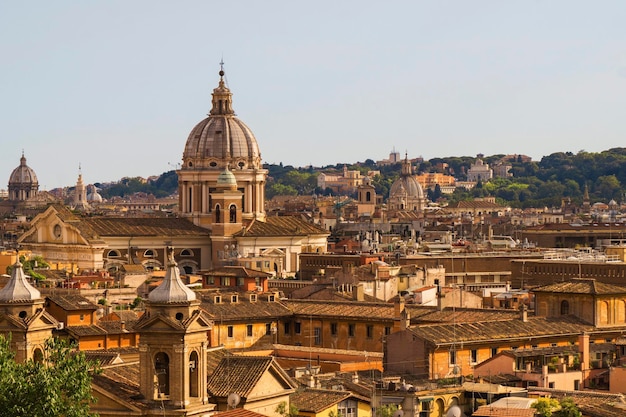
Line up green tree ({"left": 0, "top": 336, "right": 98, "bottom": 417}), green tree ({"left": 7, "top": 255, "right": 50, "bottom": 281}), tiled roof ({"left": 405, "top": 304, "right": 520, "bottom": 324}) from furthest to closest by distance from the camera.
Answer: green tree ({"left": 7, "top": 255, "right": 50, "bottom": 281})
tiled roof ({"left": 405, "top": 304, "right": 520, "bottom": 324})
green tree ({"left": 0, "top": 336, "right": 98, "bottom": 417})

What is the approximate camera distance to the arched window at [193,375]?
90.5ft

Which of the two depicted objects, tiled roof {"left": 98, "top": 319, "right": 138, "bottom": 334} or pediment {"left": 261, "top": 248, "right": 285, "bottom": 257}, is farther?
pediment {"left": 261, "top": 248, "right": 285, "bottom": 257}

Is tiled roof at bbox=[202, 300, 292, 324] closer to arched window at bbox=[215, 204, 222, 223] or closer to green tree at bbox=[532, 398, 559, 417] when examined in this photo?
green tree at bbox=[532, 398, 559, 417]

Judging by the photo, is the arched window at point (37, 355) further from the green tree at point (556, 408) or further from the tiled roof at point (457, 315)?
the tiled roof at point (457, 315)

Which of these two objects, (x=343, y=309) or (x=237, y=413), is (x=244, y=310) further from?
(x=237, y=413)

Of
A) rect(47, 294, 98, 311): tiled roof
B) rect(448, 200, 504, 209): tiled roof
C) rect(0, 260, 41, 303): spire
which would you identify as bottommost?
rect(47, 294, 98, 311): tiled roof

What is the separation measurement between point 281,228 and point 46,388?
61.3m

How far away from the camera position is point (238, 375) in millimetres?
29047

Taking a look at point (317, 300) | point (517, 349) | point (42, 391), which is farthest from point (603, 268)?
point (42, 391)

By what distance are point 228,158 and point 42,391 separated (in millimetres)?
64661

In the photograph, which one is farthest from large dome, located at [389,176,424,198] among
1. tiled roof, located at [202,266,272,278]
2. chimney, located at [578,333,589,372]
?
chimney, located at [578,333,589,372]

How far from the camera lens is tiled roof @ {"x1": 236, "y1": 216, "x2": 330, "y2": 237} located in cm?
8575

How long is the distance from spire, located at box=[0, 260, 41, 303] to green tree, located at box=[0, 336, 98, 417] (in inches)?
117

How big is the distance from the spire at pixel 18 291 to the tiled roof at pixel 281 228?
54.9 meters
